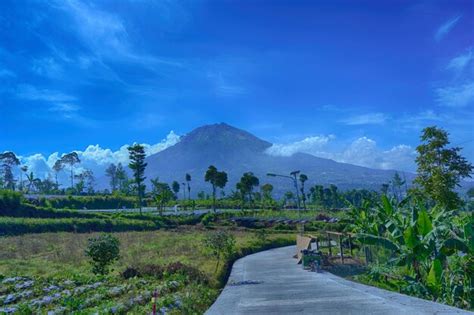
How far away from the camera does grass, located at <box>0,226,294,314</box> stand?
33.0 feet

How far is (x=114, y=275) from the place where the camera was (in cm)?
1580

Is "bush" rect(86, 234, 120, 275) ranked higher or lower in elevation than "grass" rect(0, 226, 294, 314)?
higher

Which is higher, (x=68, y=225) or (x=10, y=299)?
(x=68, y=225)

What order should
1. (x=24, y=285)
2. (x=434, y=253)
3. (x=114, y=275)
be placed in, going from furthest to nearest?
(x=114, y=275) → (x=24, y=285) → (x=434, y=253)

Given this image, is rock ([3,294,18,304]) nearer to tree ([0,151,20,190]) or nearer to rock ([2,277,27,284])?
rock ([2,277,27,284])

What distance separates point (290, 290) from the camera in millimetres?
11945

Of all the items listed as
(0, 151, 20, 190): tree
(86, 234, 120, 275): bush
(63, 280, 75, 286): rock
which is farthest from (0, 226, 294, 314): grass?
(0, 151, 20, 190): tree

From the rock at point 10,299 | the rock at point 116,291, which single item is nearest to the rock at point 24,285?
the rock at point 10,299

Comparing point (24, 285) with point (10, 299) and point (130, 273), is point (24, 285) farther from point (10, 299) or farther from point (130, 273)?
point (130, 273)

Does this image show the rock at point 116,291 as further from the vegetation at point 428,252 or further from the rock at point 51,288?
the vegetation at point 428,252

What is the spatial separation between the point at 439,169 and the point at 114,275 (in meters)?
17.7

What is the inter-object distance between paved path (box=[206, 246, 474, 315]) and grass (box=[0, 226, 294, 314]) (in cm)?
79

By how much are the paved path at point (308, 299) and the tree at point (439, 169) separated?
10.8 metres

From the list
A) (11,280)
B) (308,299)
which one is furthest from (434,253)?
(11,280)
